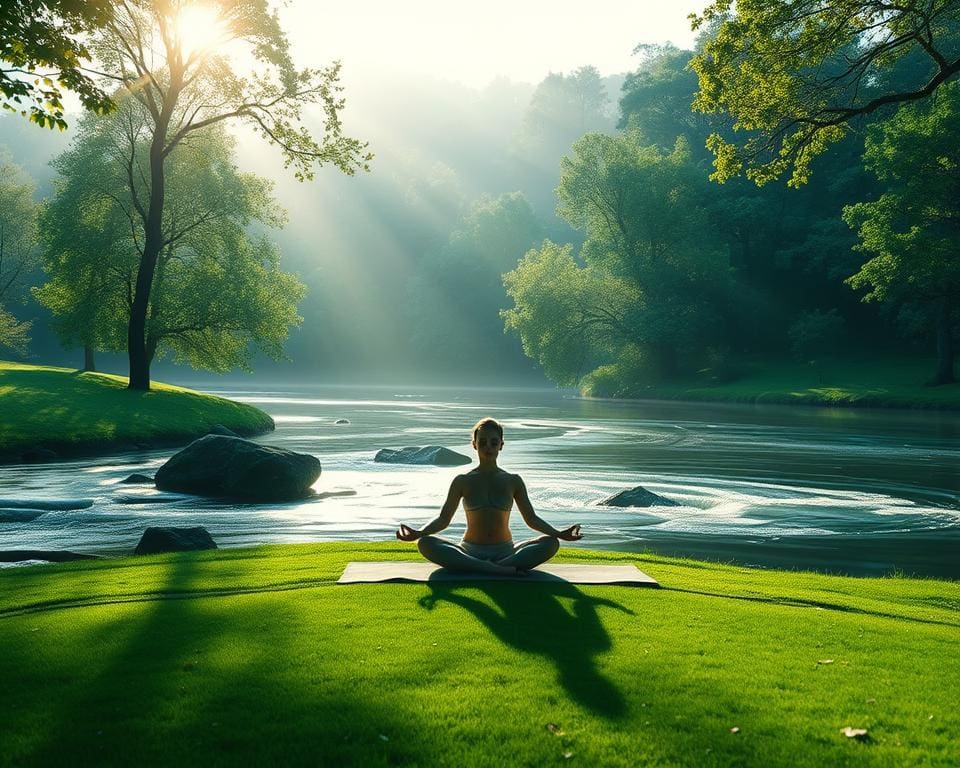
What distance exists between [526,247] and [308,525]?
11704cm

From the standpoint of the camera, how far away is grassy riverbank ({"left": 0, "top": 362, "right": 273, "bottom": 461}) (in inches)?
1359

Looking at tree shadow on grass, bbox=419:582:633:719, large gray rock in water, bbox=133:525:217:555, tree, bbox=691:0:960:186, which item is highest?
tree, bbox=691:0:960:186

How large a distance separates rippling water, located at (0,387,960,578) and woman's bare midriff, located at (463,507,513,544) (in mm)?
7028

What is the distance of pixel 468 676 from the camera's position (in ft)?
21.8

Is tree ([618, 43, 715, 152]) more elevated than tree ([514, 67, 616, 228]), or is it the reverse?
tree ([514, 67, 616, 228])

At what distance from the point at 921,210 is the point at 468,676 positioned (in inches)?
2293

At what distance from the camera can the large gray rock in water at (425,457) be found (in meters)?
31.8

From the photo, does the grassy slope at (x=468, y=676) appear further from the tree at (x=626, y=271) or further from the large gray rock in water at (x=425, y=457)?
the tree at (x=626, y=271)

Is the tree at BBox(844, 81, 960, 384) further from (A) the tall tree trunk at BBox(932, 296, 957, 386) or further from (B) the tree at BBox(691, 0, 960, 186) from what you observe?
(B) the tree at BBox(691, 0, 960, 186)

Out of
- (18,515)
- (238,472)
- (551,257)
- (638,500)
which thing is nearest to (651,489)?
(638,500)

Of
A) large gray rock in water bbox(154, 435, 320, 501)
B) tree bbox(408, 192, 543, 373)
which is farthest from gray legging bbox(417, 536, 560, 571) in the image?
tree bbox(408, 192, 543, 373)

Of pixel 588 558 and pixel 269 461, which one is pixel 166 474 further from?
pixel 588 558

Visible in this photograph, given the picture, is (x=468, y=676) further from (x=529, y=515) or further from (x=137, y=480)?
(x=137, y=480)

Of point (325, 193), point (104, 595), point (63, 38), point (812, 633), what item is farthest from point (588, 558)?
point (325, 193)
